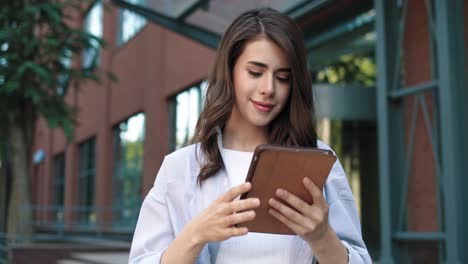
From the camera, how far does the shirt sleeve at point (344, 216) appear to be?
1.75m

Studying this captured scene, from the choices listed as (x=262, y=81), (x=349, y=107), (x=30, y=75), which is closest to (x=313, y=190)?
(x=262, y=81)

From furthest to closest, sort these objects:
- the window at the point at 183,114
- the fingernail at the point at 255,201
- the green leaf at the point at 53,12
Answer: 1. the window at the point at 183,114
2. the green leaf at the point at 53,12
3. the fingernail at the point at 255,201

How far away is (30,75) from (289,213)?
11.1 m

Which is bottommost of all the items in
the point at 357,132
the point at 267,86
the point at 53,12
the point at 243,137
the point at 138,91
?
the point at 243,137

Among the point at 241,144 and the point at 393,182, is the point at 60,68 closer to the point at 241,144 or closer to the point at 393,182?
the point at 393,182

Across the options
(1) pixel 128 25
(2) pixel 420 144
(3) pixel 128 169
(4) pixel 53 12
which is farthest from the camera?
(1) pixel 128 25

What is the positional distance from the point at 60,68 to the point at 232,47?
450 inches

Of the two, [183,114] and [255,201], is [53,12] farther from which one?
[255,201]

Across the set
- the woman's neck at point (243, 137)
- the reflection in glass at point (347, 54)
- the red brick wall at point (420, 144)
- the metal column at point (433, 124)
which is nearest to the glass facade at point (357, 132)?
the reflection in glass at point (347, 54)

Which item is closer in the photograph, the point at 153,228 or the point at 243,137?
the point at 153,228

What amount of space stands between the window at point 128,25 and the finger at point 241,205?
16620 mm

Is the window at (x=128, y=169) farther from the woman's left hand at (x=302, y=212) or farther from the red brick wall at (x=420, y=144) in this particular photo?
the woman's left hand at (x=302, y=212)

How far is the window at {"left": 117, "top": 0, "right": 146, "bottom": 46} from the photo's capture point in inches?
718

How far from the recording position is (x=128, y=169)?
60.5 feet
